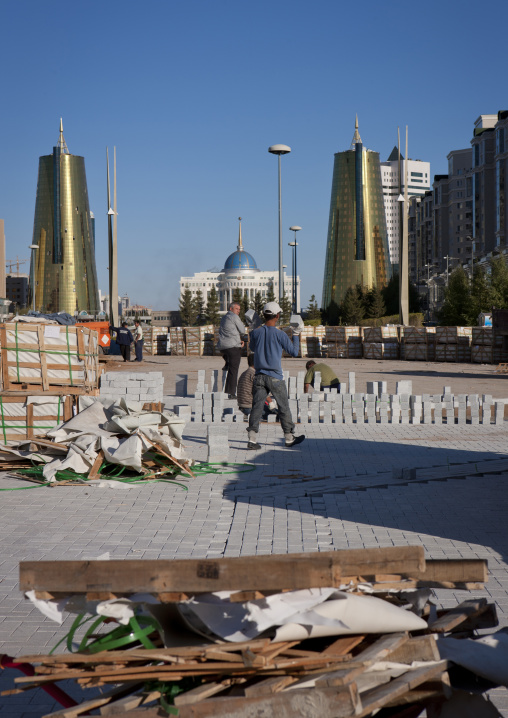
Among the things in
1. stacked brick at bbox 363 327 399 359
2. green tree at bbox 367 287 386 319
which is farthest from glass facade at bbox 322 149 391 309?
stacked brick at bbox 363 327 399 359

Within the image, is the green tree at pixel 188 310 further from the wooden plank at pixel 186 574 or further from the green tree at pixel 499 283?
the wooden plank at pixel 186 574

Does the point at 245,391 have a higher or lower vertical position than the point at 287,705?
higher

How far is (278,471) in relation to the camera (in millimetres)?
9117

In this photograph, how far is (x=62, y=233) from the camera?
464ft

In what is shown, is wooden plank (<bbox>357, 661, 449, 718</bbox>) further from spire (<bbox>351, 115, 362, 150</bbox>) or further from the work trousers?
spire (<bbox>351, 115, 362, 150</bbox>)

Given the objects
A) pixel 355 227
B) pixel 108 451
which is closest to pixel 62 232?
pixel 355 227

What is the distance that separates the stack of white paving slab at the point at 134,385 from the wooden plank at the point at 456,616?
33.2 ft

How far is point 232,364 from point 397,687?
13195mm

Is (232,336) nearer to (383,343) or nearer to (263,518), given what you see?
(263,518)

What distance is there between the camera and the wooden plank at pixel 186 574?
260 cm

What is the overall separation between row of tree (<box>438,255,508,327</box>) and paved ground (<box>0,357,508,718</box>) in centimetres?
3781

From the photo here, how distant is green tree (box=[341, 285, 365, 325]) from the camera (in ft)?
299

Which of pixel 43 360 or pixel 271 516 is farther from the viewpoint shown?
pixel 43 360

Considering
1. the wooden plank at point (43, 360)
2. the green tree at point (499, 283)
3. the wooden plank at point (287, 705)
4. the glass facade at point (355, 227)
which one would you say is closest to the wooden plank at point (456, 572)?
the wooden plank at point (287, 705)
